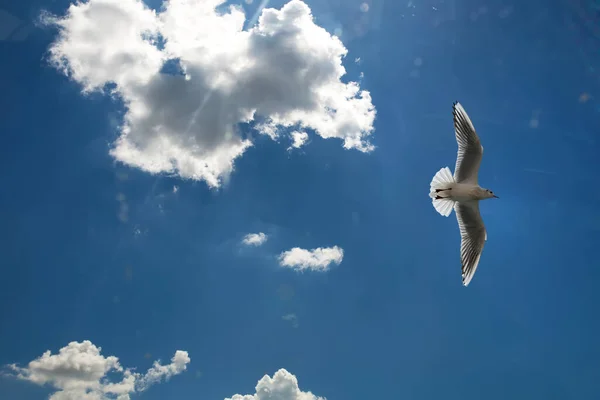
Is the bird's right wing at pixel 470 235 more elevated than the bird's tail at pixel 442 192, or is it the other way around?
the bird's tail at pixel 442 192

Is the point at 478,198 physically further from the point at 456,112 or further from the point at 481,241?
the point at 456,112

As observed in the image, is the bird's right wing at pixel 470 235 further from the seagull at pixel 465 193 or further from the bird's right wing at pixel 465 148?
the bird's right wing at pixel 465 148

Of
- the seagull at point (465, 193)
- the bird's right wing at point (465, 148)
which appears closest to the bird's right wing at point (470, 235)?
the seagull at point (465, 193)

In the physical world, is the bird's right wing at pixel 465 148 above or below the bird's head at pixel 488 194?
above

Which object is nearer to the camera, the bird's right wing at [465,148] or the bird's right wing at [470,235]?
the bird's right wing at [465,148]

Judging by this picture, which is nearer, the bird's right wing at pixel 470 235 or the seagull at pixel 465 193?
the seagull at pixel 465 193

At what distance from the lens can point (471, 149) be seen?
44.3ft

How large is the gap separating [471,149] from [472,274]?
3.51 m

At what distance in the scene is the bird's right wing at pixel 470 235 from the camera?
14.2m

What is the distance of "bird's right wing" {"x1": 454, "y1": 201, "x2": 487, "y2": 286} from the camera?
1418cm

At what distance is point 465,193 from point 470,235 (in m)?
1.40

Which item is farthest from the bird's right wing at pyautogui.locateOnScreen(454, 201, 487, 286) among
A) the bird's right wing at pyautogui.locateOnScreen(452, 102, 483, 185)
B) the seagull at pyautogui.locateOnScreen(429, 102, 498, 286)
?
the bird's right wing at pyautogui.locateOnScreen(452, 102, 483, 185)

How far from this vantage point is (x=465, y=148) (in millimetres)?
13602

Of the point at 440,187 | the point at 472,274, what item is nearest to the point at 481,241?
the point at 472,274
